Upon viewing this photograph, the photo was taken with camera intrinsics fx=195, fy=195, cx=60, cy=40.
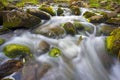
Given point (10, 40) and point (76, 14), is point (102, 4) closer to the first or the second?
point (76, 14)

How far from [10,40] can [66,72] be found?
11.4ft

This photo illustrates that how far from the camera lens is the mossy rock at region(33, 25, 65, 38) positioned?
32.6 feet

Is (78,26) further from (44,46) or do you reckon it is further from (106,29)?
(44,46)

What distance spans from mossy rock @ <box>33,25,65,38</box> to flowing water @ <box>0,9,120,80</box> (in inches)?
11.9

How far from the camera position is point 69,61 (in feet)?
26.2

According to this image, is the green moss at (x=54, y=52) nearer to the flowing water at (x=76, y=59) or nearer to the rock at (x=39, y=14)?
the flowing water at (x=76, y=59)

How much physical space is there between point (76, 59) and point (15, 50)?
256 centimetres

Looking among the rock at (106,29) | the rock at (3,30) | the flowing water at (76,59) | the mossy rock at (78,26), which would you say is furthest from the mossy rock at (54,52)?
the rock at (106,29)

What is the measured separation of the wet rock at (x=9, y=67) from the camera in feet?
22.0

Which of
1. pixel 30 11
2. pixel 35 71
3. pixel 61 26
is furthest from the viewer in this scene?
pixel 30 11

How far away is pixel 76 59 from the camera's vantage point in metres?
8.22

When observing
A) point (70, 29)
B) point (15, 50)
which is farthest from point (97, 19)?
point (15, 50)

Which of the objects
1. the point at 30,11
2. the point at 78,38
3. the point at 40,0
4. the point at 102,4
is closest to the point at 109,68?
the point at 78,38

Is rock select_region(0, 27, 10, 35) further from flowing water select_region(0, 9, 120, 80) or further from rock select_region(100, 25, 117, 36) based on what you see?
rock select_region(100, 25, 117, 36)
